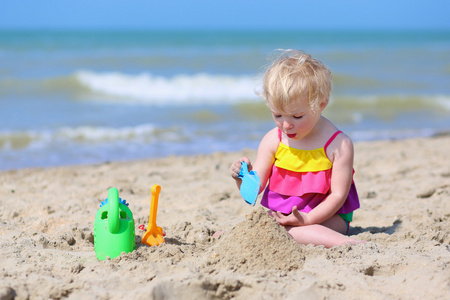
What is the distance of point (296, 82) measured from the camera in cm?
237

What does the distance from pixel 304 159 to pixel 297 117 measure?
29cm

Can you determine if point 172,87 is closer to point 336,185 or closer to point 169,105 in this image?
point 169,105

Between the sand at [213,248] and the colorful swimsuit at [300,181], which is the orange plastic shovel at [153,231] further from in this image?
the colorful swimsuit at [300,181]

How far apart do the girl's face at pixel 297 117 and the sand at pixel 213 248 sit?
0.46 metres

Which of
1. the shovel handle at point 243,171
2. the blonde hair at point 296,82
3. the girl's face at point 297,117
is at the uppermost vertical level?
the blonde hair at point 296,82

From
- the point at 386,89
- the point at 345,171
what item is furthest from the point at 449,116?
the point at 345,171

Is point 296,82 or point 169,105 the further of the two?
point 169,105

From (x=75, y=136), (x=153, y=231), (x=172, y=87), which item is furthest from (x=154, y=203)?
(x=172, y=87)

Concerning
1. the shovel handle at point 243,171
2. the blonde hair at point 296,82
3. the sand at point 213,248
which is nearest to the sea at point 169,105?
the blonde hair at point 296,82

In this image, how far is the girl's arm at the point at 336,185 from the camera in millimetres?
2561

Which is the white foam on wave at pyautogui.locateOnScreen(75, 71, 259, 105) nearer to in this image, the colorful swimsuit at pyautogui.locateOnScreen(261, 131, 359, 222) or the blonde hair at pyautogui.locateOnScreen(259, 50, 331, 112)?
the colorful swimsuit at pyautogui.locateOnScreen(261, 131, 359, 222)

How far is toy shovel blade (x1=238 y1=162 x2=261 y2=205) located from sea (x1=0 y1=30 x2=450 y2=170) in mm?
Answer: 462

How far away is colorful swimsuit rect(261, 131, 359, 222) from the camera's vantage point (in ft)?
8.57

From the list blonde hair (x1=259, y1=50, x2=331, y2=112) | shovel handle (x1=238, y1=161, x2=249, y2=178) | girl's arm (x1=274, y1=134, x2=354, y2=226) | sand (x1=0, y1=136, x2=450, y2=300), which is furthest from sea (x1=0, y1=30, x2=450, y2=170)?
sand (x1=0, y1=136, x2=450, y2=300)
